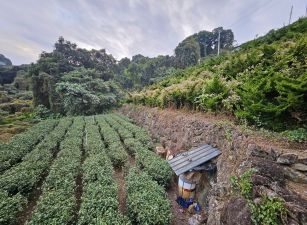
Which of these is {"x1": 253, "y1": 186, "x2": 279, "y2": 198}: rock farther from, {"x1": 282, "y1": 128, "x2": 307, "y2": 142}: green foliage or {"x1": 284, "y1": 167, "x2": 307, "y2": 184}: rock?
{"x1": 282, "y1": 128, "x2": 307, "y2": 142}: green foliage

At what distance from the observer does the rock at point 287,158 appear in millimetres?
3353

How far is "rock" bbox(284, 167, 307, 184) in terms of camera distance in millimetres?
3207

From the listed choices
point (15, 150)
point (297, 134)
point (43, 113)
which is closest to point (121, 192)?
point (297, 134)

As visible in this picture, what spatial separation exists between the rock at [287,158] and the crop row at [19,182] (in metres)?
5.87

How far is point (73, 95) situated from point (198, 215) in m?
22.9

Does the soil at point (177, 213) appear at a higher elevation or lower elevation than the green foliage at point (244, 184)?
lower

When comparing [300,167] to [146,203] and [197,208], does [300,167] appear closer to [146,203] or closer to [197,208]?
[197,208]

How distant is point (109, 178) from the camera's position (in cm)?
556

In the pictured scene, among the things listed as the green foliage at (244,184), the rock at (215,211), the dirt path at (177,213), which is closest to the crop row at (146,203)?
the dirt path at (177,213)

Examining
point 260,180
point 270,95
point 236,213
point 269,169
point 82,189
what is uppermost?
point 270,95

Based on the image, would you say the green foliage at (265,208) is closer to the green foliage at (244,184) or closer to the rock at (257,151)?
the green foliage at (244,184)

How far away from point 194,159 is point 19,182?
5.26 m

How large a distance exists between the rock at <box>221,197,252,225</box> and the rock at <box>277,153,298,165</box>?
1060 millimetres

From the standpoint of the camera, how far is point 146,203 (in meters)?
4.44
